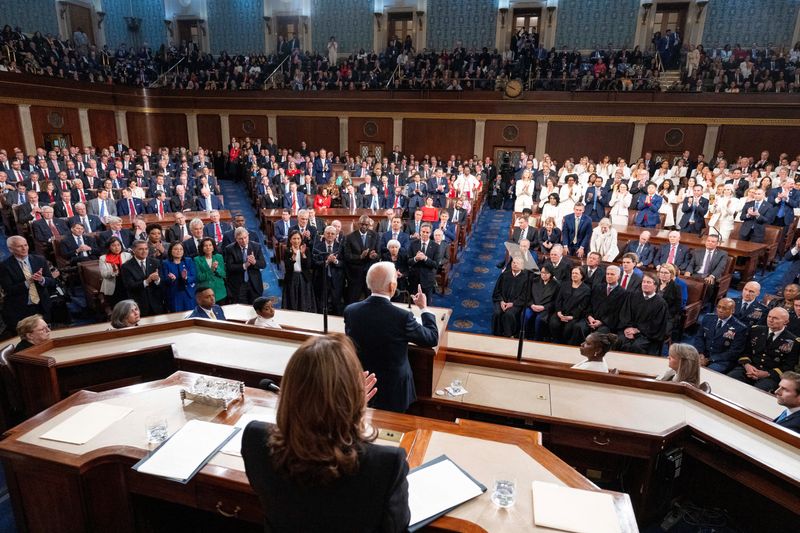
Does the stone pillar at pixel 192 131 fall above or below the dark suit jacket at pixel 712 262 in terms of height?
above

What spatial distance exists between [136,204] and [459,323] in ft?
24.4

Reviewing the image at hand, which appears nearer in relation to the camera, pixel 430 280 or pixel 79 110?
pixel 430 280

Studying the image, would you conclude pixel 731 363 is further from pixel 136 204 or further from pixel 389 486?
pixel 136 204

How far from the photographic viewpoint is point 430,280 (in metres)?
7.18

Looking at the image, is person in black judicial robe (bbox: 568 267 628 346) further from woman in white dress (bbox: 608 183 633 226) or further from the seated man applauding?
woman in white dress (bbox: 608 183 633 226)

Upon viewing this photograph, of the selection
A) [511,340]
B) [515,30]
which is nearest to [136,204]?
[511,340]

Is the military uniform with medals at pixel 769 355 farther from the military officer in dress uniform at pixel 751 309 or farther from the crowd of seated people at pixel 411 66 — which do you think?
the crowd of seated people at pixel 411 66

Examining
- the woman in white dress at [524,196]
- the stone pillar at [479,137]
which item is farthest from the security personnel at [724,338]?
the stone pillar at [479,137]

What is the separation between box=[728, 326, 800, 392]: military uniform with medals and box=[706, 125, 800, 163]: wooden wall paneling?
13.4 metres

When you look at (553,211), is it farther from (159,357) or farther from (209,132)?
(209,132)

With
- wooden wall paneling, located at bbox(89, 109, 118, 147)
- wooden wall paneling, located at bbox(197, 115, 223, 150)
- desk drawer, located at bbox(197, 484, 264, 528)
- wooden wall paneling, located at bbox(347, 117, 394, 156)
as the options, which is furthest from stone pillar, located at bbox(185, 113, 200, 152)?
desk drawer, located at bbox(197, 484, 264, 528)

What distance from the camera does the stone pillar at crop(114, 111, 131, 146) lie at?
19.7 meters

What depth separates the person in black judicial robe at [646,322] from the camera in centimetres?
546

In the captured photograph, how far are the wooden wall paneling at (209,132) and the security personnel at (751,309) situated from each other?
20.2 metres
